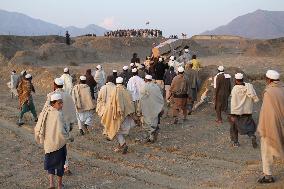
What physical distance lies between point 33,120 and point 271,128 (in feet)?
31.2

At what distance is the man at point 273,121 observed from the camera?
752 cm

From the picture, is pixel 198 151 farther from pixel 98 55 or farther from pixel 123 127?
pixel 98 55

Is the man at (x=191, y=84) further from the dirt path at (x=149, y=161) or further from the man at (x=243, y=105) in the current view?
the man at (x=243, y=105)

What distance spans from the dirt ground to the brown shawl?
71cm

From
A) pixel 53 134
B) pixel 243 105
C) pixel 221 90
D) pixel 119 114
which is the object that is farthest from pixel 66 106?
pixel 221 90

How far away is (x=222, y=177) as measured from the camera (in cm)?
867

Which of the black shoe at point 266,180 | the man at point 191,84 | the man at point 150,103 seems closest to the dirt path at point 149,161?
the black shoe at point 266,180

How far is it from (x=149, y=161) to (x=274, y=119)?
337 centimetres

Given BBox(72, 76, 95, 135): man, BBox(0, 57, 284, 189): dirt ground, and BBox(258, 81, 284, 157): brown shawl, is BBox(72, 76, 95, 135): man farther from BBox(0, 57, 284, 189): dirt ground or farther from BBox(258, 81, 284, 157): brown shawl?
BBox(258, 81, 284, 157): brown shawl

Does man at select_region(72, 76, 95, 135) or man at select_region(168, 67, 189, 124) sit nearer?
man at select_region(72, 76, 95, 135)

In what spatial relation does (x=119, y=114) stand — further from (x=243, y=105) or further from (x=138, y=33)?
(x=138, y=33)

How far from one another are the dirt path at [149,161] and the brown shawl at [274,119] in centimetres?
71

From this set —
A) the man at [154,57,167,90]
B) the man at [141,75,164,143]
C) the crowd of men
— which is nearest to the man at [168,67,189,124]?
the man at [141,75,164,143]

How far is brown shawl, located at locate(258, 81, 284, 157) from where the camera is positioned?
7.51 metres
